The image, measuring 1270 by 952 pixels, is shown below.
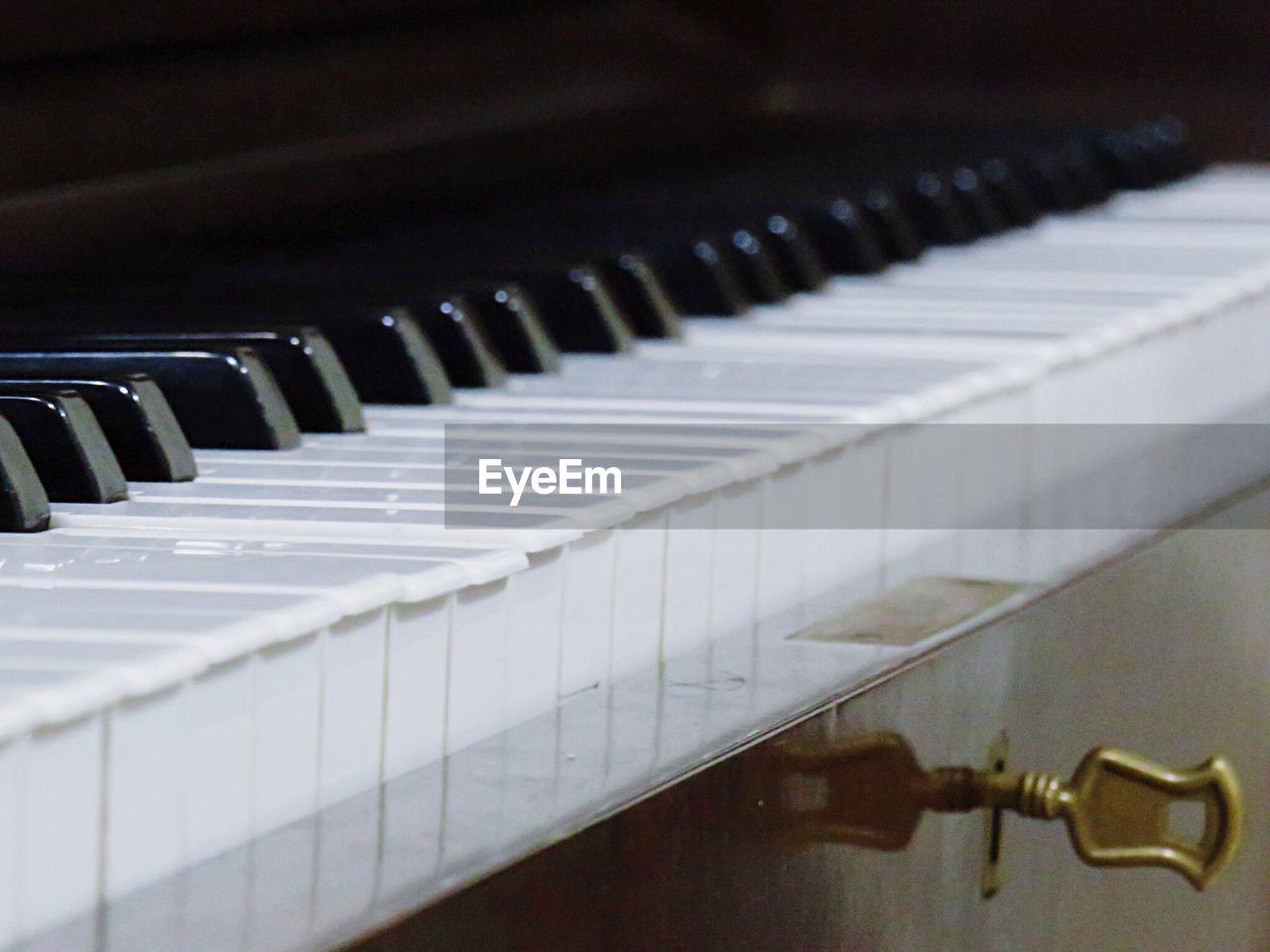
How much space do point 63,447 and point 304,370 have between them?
0.19 metres

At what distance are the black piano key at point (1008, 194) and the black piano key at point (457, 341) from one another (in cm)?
78

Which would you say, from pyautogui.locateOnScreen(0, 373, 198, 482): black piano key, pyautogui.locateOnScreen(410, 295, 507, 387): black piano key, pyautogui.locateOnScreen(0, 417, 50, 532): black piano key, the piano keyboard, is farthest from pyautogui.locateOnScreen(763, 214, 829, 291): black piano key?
pyautogui.locateOnScreen(0, 417, 50, 532): black piano key

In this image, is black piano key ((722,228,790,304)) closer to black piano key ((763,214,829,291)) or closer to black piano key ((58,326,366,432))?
black piano key ((763,214,829,291))

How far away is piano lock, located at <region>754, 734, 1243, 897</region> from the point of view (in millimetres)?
907

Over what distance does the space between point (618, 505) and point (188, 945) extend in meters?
0.31

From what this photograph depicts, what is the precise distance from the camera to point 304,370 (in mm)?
1033

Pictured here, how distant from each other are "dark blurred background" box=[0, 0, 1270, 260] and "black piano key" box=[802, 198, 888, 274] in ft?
0.96

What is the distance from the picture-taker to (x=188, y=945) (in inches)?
24.8

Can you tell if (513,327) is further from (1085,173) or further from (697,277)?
(1085,173)

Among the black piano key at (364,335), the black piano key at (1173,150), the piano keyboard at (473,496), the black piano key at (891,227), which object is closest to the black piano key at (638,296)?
the piano keyboard at (473,496)

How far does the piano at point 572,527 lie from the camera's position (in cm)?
70

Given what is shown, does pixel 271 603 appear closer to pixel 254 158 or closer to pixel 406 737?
pixel 406 737

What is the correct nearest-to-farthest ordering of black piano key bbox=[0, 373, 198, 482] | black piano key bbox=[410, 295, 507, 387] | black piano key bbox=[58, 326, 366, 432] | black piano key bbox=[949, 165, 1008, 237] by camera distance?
1. black piano key bbox=[0, 373, 198, 482]
2. black piano key bbox=[58, 326, 366, 432]
3. black piano key bbox=[410, 295, 507, 387]
4. black piano key bbox=[949, 165, 1008, 237]

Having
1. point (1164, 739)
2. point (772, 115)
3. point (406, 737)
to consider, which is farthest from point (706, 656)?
point (772, 115)
